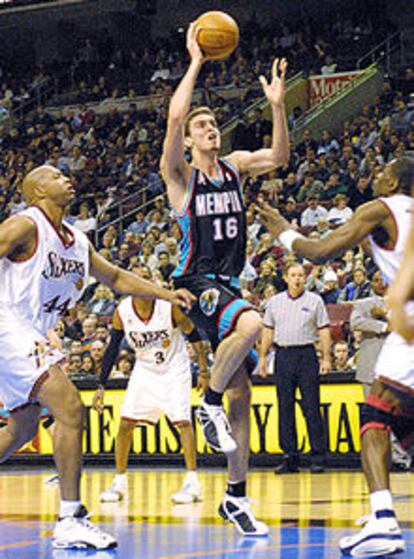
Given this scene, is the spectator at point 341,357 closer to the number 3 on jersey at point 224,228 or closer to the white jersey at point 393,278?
the number 3 on jersey at point 224,228

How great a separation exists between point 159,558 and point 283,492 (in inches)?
177

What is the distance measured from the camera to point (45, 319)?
24.9ft

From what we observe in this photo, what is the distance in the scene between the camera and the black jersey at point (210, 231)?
317 inches

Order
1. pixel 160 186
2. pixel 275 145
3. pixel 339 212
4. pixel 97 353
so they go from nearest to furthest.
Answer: pixel 275 145 < pixel 97 353 < pixel 339 212 < pixel 160 186

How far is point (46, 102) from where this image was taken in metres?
31.1

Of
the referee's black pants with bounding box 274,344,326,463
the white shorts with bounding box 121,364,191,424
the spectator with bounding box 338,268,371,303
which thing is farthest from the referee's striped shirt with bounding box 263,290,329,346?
the white shorts with bounding box 121,364,191,424

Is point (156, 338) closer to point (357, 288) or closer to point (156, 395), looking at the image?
point (156, 395)

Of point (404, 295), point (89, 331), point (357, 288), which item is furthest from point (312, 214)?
point (404, 295)

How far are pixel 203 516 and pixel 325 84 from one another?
17898 millimetres

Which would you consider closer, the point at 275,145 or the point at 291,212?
the point at 275,145

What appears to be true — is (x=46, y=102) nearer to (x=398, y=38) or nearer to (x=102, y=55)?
(x=102, y=55)

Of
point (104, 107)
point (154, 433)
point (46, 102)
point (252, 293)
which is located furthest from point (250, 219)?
point (46, 102)

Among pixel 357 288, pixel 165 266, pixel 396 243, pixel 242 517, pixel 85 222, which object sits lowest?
pixel 242 517

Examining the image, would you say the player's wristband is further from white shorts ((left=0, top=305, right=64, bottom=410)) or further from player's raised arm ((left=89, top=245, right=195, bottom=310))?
white shorts ((left=0, top=305, right=64, bottom=410))
